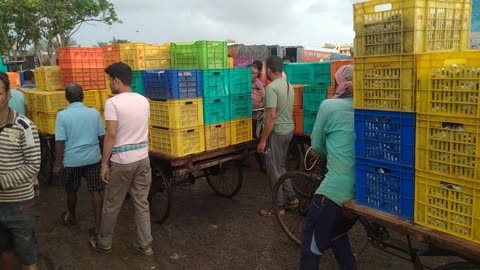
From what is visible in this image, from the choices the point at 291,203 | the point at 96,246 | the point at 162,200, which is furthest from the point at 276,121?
the point at 96,246

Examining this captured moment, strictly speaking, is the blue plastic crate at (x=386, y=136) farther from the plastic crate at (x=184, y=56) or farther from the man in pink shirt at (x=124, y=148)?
the plastic crate at (x=184, y=56)

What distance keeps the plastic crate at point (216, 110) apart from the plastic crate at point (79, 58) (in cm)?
332

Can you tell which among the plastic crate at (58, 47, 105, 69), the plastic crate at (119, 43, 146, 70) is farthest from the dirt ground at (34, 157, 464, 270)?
the plastic crate at (58, 47, 105, 69)

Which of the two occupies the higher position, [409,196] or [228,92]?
[228,92]

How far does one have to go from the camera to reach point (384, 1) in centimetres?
268

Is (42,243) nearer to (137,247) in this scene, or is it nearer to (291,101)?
(137,247)

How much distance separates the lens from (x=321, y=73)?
6809mm

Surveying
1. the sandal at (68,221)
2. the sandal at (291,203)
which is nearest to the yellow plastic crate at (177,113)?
the sandal at (291,203)

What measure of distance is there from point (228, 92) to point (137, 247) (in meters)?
2.32

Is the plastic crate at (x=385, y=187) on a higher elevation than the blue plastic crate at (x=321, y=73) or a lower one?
lower

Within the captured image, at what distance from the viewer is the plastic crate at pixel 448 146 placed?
89.3 inches

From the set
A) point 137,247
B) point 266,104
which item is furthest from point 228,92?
point 137,247

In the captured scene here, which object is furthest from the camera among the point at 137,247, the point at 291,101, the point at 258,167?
the point at 258,167

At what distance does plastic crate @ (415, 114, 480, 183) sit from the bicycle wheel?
182cm
